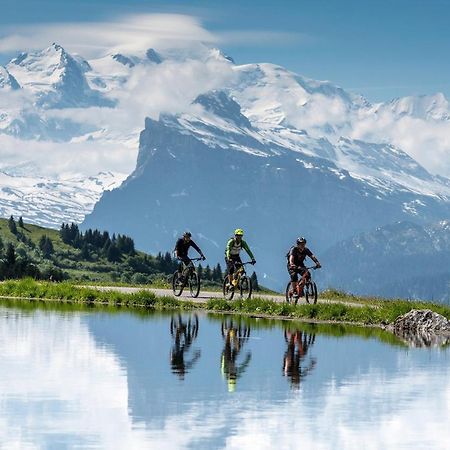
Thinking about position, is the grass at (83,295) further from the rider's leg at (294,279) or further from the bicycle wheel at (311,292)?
the bicycle wheel at (311,292)

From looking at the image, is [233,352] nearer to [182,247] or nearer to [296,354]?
[296,354]

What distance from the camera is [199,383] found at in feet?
93.8

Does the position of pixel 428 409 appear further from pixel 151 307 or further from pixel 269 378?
pixel 151 307

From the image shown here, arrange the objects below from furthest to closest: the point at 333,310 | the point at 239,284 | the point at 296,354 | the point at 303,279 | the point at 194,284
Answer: the point at 194,284, the point at 239,284, the point at 303,279, the point at 333,310, the point at 296,354

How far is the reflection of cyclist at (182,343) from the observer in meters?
31.9

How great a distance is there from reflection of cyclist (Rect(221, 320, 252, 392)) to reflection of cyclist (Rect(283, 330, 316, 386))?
3.47 feet

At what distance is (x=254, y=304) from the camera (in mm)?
Answer: 52125

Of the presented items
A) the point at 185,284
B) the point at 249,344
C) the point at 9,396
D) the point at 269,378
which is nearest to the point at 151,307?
the point at 185,284

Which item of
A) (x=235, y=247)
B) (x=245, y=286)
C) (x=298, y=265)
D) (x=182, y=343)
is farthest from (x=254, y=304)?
(x=182, y=343)

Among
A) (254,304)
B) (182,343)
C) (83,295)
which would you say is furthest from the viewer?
(83,295)

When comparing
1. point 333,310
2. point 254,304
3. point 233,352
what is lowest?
point 233,352

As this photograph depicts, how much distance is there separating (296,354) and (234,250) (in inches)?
793

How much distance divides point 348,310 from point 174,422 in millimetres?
26015

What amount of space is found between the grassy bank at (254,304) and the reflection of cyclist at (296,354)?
5.21 metres
